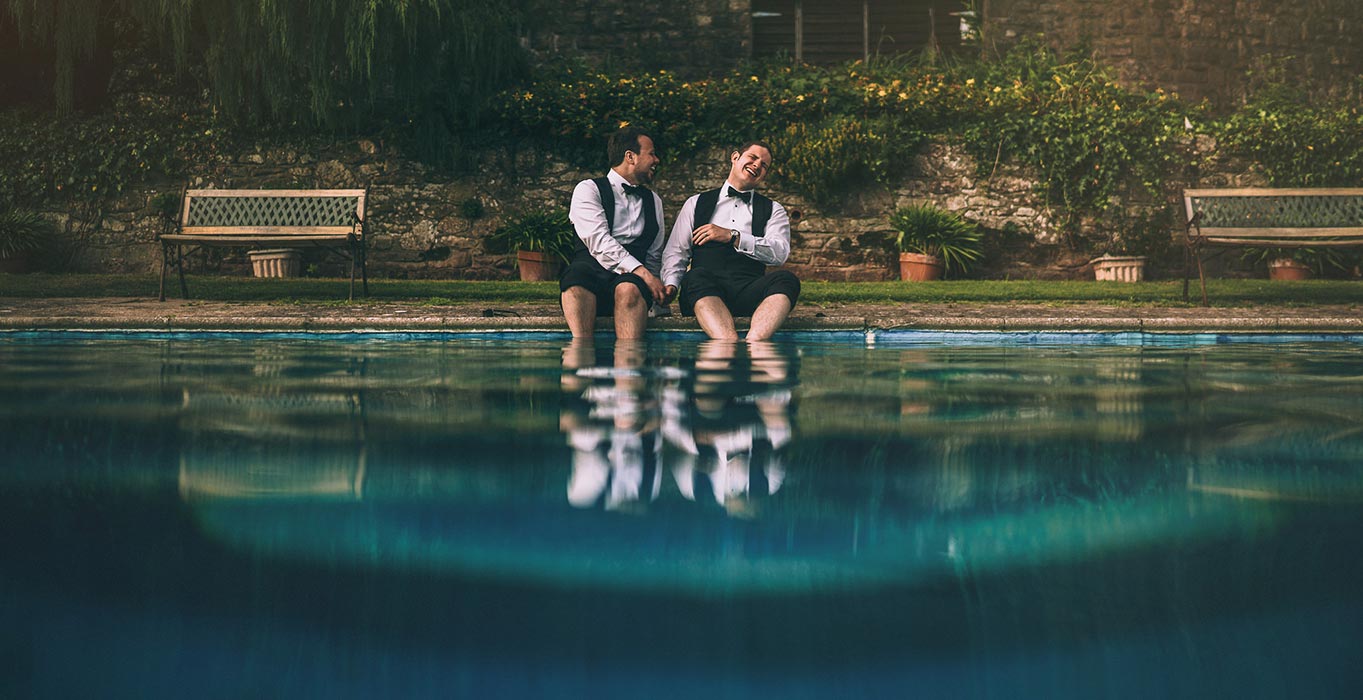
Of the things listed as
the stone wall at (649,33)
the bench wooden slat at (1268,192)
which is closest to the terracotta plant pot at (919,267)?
the bench wooden slat at (1268,192)

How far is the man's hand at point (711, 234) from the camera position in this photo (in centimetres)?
574

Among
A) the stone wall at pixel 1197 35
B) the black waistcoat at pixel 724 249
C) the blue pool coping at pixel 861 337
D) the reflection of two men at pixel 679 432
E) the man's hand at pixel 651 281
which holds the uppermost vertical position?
the stone wall at pixel 1197 35

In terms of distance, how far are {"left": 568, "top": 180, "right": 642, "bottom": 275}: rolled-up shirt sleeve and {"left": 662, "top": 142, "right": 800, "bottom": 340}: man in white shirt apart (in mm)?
321

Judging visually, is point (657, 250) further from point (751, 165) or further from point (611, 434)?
point (611, 434)

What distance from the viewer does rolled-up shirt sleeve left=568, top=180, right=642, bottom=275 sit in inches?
229

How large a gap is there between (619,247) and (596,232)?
16cm

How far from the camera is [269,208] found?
978 centimetres

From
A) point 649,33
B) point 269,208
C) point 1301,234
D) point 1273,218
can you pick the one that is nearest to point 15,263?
point 269,208

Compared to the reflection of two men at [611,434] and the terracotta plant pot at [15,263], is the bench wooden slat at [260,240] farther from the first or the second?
the reflection of two men at [611,434]

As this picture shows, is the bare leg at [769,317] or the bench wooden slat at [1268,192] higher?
the bench wooden slat at [1268,192]

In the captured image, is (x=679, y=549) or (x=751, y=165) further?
(x=751, y=165)

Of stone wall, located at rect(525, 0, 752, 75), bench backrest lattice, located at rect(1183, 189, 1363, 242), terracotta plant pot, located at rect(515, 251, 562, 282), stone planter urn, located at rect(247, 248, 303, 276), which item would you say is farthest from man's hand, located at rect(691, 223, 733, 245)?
stone wall, located at rect(525, 0, 752, 75)

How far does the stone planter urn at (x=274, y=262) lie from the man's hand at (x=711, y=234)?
7535 millimetres

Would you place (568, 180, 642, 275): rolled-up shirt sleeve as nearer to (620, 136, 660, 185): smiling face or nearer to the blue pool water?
(620, 136, 660, 185): smiling face
